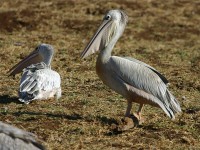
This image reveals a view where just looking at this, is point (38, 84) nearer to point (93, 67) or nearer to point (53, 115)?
point (53, 115)

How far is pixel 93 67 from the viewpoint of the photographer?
10.7 m

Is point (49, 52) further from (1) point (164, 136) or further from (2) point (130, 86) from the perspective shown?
(1) point (164, 136)

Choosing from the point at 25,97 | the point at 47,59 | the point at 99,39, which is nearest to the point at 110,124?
the point at 99,39

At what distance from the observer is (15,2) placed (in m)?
17.3

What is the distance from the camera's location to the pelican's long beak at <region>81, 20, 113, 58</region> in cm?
718

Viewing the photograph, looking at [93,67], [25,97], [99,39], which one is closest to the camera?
[99,39]

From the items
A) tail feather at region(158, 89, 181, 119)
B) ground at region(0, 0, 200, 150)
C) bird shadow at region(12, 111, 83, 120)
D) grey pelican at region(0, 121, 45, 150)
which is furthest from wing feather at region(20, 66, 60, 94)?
grey pelican at region(0, 121, 45, 150)

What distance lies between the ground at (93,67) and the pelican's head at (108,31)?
811mm

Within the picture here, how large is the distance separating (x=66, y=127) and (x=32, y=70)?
1.93m

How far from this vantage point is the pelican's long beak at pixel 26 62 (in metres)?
9.21

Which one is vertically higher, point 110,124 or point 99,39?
point 99,39

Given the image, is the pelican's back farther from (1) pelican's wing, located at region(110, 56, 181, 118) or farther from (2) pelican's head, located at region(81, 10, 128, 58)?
(1) pelican's wing, located at region(110, 56, 181, 118)

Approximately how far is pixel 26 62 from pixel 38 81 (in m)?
1.40

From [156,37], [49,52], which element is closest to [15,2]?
[156,37]
